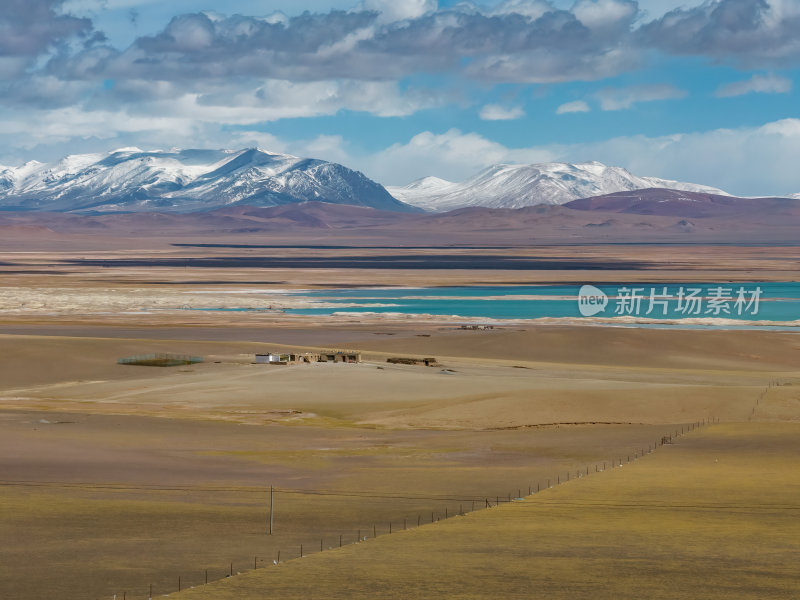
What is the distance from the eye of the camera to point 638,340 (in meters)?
112

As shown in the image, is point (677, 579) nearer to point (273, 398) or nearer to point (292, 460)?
point (292, 460)

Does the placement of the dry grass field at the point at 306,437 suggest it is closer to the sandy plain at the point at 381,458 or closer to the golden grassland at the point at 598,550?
the sandy plain at the point at 381,458

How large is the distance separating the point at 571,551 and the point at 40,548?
16.6m

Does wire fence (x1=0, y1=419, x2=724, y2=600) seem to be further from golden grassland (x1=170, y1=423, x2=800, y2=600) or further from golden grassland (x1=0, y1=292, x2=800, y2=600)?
golden grassland (x1=170, y1=423, x2=800, y2=600)

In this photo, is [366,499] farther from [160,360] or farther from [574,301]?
[574,301]

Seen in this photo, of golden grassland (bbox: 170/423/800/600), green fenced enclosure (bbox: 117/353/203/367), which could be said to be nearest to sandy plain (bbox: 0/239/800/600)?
golden grassland (bbox: 170/423/800/600)

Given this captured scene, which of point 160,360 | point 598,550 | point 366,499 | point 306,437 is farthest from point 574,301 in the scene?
point 598,550

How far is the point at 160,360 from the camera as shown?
310 feet

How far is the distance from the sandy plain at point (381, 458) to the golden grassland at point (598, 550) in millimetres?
144

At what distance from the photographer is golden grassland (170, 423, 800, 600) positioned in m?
32.7

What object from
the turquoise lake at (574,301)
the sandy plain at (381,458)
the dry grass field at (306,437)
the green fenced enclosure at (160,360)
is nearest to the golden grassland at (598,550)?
the sandy plain at (381,458)

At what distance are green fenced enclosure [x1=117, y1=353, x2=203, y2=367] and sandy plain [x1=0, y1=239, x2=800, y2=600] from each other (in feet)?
5.44

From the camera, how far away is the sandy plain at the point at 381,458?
117ft

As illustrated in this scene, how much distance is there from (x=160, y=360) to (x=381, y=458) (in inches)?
1606
